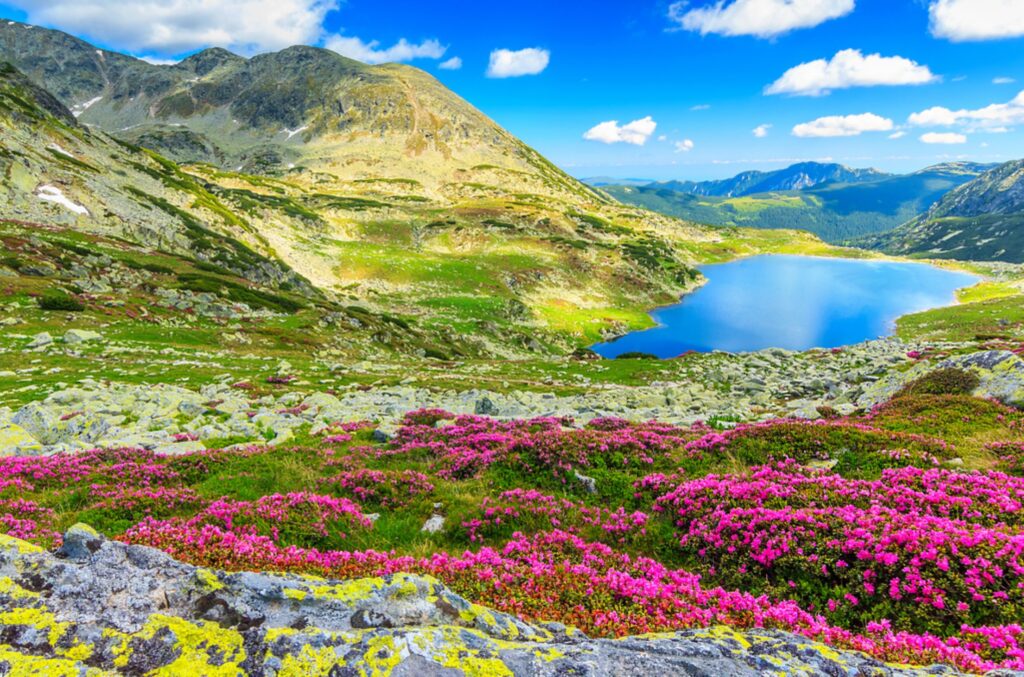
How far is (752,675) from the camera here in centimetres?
471

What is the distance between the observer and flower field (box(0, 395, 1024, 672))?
671 centimetres

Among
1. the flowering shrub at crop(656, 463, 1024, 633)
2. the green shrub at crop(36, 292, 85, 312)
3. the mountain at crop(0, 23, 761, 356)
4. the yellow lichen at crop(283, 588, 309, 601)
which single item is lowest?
the flowering shrub at crop(656, 463, 1024, 633)

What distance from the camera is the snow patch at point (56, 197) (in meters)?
68.6

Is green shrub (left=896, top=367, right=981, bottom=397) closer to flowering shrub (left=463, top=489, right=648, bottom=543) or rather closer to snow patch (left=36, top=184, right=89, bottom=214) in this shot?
flowering shrub (left=463, top=489, right=648, bottom=543)

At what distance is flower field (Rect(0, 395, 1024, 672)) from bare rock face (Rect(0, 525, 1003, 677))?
1.02m

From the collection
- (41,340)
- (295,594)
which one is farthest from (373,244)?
(295,594)

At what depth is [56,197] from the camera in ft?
228

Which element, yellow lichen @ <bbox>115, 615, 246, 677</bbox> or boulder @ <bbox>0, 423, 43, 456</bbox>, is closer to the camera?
yellow lichen @ <bbox>115, 615, 246, 677</bbox>

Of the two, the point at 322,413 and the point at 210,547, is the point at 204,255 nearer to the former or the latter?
the point at 322,413

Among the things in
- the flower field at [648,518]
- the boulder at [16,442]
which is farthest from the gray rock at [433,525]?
the boulder at [16,442]

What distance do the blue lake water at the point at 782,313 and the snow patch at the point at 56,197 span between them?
88.3 m

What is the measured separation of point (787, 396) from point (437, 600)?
1288 inches

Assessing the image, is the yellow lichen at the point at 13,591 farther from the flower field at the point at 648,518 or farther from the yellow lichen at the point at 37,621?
the flower field at the point at 648,518

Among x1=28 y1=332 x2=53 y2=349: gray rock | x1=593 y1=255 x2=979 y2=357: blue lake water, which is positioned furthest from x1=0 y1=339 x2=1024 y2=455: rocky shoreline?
x1=593 y1=255 x2=979 y2=357: blue lake water
